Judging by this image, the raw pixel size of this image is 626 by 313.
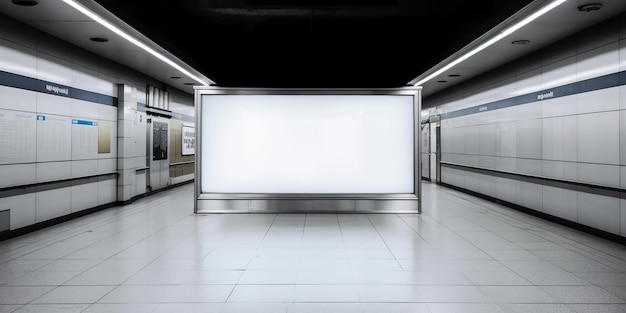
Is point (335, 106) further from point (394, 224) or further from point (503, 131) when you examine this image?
point (503, 131)

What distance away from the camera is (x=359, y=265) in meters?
4.59

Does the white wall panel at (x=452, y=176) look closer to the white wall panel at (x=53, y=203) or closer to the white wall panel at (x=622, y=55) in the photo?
the white wall panel at (x=622, y=55)

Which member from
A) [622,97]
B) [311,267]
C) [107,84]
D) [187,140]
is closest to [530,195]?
[622,97]

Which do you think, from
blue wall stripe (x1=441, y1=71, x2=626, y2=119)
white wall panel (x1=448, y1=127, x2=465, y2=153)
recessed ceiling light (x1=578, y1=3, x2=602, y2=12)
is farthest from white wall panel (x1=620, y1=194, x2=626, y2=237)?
white wall panel (x1=448, y1=127, x2=465, y2=153)

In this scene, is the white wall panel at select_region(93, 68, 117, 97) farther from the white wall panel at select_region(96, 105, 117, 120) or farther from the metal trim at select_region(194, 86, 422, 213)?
the metal trim at select_region(194, 86, 422, 213)

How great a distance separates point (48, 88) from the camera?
693cm

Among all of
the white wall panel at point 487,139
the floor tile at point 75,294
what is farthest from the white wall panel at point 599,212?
the floor tile at point 75,294

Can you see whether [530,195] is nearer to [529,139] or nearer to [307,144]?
[529,139]

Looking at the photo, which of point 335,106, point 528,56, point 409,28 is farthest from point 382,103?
point 528,56

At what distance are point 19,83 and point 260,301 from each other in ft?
19.0

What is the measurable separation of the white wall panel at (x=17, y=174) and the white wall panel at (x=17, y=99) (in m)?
0.96

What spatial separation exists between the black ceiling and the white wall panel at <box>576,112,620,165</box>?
8.22 ft

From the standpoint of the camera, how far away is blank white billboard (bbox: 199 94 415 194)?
8.12 m

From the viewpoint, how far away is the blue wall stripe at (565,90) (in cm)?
595
